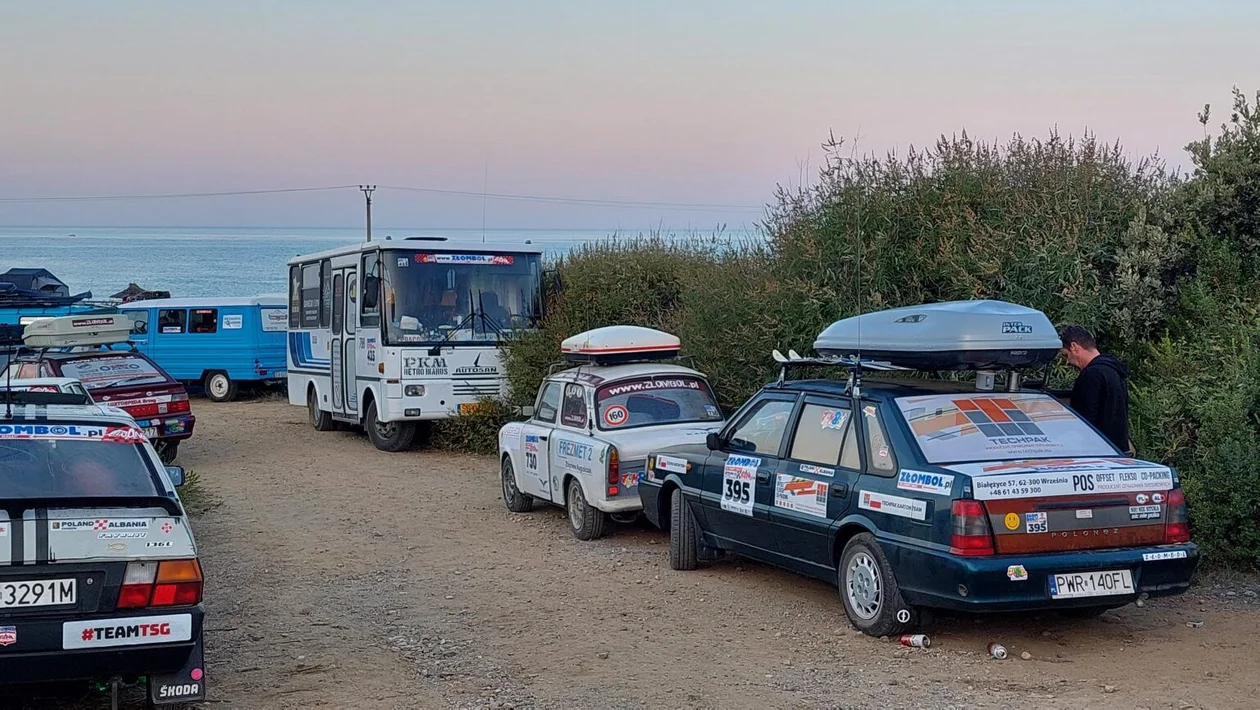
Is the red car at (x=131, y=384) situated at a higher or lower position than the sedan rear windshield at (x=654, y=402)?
lower

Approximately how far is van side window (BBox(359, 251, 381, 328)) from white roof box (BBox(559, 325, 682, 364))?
615cm

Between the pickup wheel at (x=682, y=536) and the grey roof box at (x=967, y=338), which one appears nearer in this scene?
the grey roof box at (x=967, y=338)

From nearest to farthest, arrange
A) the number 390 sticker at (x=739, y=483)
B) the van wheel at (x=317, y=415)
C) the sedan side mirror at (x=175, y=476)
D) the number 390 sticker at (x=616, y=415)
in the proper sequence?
the sedan side mirror at (x=175, y=476), the number 390 sticker at (x=739, y=483), the number 390 sticker at (x=616, y=415), the van wheel at (x=317, y=415)

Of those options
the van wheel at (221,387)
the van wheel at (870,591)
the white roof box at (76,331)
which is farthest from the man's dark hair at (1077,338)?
the van wheel at (221,387)

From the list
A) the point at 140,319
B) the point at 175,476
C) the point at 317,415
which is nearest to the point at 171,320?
the point at 140,319

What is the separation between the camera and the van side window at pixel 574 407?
1140 cm

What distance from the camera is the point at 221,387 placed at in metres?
28.8

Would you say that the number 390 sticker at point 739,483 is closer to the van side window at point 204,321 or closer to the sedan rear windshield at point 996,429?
the sedan rear windshield at point 996,429

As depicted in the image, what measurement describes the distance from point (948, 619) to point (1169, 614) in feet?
4.68

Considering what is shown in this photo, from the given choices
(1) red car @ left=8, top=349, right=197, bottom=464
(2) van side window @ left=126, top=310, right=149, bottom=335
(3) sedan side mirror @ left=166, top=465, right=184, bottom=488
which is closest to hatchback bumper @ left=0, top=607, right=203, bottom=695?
(3) sedan side mirror @ left=166, top=465, right=184, bottom=488

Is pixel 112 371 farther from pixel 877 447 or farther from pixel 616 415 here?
pixel 877 447

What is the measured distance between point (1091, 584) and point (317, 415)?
675 inches

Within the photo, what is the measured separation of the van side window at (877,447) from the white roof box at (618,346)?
463cm

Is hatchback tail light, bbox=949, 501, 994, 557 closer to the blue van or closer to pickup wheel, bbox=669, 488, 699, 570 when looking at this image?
pickup wheel, bbox=669, 488, 699, 570
